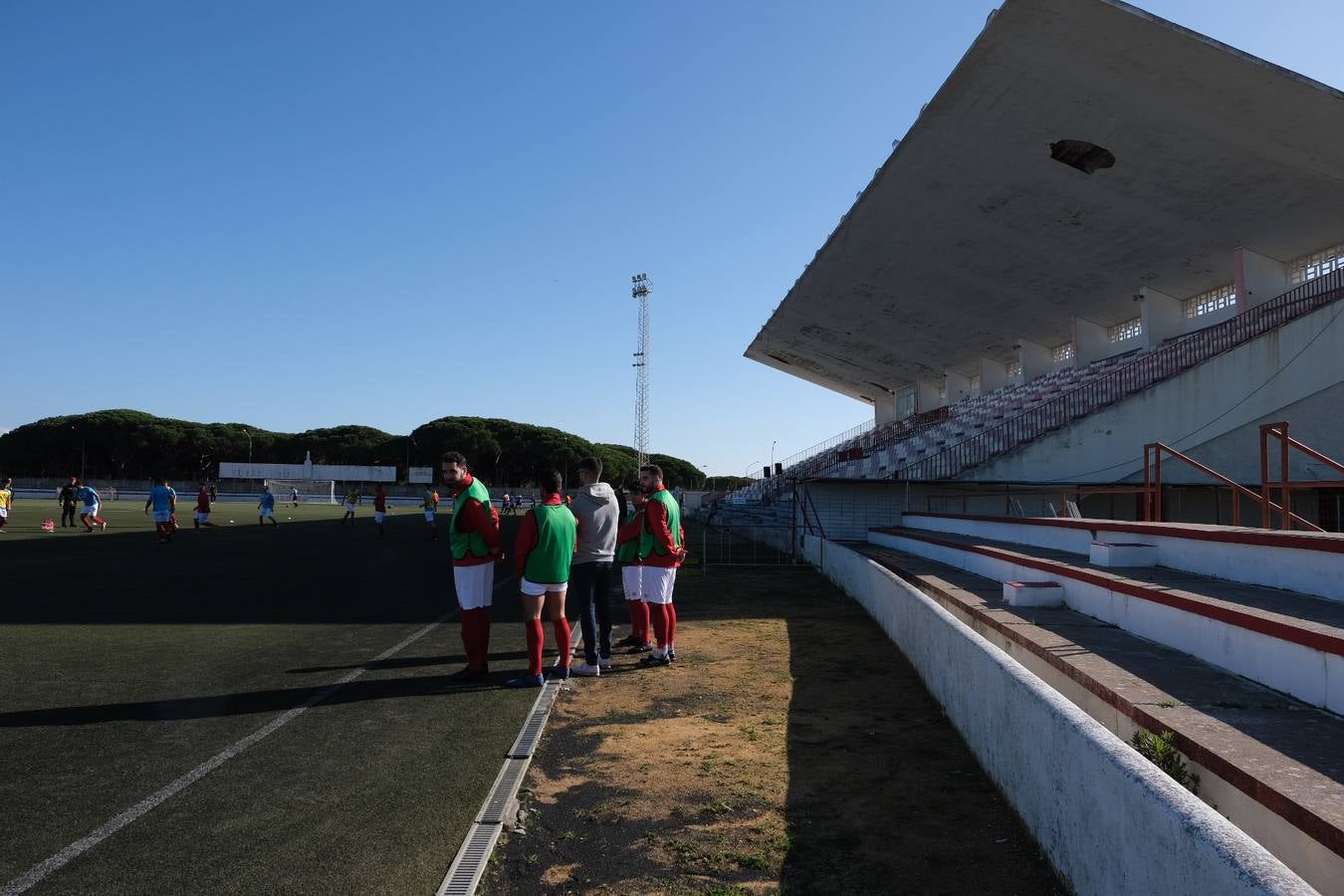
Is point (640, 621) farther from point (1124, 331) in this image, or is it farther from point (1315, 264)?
point (1124, 331)

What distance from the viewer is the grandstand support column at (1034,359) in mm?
35344

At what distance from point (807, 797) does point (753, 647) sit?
13.6 feet

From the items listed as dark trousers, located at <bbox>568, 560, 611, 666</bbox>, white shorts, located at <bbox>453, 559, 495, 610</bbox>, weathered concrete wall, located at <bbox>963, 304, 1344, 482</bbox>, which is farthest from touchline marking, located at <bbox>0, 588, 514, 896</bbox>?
weathered concrete wall, located at <bbox>963, 304, 1344, 482</bbox>

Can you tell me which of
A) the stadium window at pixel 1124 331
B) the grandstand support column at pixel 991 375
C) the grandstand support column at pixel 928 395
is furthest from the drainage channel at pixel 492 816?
the grandstand support column at pixel 928 395

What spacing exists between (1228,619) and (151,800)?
18.3ft

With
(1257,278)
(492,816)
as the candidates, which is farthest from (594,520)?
(1257,278)

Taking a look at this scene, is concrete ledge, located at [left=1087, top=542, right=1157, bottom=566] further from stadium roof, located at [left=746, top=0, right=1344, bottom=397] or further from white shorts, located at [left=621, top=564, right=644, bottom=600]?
stadium roof, located at [left=746, top=0, right=1344, bottom=397]

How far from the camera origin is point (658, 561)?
7.59 m

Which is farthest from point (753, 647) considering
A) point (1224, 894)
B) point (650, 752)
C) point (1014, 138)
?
point (1014, 138)

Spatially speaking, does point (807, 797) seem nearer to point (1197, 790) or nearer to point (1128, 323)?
point (1197, 790)

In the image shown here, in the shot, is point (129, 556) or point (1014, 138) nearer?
point (129, 556)

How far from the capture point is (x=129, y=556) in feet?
53.3

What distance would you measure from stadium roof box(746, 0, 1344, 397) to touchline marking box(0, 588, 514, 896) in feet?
58.2

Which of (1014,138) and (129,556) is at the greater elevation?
(1014,138)
